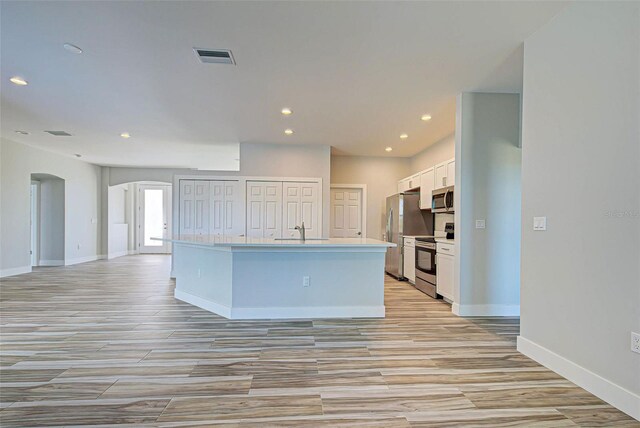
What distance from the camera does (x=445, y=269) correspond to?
4.39 m

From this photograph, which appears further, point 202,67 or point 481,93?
point 481,93

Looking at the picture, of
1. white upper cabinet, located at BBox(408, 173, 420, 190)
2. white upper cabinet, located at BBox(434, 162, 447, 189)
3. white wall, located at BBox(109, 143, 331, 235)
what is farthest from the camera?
white wall, located at BBox(109, 143, 331, 235)

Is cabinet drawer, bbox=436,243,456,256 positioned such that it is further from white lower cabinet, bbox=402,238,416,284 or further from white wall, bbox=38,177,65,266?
white wall, bbox=38,177,65,266

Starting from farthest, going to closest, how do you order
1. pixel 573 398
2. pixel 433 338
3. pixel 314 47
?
pixel 433 338 < pixel 314 47 < pixel 573 398

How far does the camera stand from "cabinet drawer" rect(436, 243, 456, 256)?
4132mm

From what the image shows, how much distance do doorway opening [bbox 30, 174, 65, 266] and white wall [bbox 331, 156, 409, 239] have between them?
Answer: 6.89m

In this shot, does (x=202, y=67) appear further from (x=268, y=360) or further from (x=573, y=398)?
(x=573, y=398)

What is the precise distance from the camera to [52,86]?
369 centimetres

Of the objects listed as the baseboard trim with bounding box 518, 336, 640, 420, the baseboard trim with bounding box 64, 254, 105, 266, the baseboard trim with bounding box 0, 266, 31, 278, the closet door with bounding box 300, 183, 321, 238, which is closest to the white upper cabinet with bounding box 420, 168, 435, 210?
the closet door with bounding box 300, 183, 321, 238

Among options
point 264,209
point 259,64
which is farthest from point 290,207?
point 259,64

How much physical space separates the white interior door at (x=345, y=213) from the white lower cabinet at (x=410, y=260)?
4.95ft

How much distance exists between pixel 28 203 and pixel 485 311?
8.99 meters

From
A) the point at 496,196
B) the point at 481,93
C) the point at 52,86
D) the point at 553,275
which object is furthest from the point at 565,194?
the point at 52,86

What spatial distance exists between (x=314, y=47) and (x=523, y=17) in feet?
5.42
